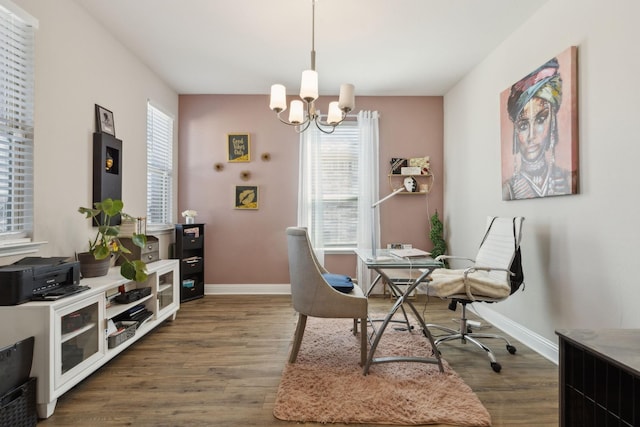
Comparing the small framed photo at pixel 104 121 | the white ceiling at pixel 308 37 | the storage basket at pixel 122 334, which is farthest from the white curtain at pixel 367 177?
the small framed photo at pixel 104 121

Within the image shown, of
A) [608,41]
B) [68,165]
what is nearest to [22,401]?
[68,165]

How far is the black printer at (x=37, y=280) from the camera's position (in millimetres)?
1705

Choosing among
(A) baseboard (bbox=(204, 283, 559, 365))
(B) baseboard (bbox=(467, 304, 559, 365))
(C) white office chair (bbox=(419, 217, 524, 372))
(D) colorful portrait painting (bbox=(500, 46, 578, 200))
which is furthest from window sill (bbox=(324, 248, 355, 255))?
(D) colorful portrait painting (bbox=(500, 46, 578, 200))

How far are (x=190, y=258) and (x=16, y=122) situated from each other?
237 centimetres

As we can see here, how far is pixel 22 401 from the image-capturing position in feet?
5.27

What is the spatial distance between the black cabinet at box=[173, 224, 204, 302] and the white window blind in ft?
0.98

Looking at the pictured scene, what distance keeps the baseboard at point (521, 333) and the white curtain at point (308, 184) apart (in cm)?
194

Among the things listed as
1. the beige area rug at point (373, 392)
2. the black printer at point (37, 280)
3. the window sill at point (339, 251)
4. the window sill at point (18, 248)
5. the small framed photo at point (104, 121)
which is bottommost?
the beige area rug at point (373, 392)

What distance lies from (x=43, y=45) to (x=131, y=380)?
2.30 meters

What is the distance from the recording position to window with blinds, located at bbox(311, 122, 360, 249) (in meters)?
4.49

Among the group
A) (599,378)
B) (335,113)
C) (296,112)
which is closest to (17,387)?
(296,112)

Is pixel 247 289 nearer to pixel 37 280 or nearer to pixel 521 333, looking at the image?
pixel 37 280

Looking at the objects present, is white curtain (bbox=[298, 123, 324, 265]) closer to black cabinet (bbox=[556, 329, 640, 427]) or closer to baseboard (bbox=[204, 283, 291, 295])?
baseboard (bbox=[204, 283, 291, 295])

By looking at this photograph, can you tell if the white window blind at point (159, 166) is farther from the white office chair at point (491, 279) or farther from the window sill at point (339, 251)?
the white office chair at point (491, 279)
